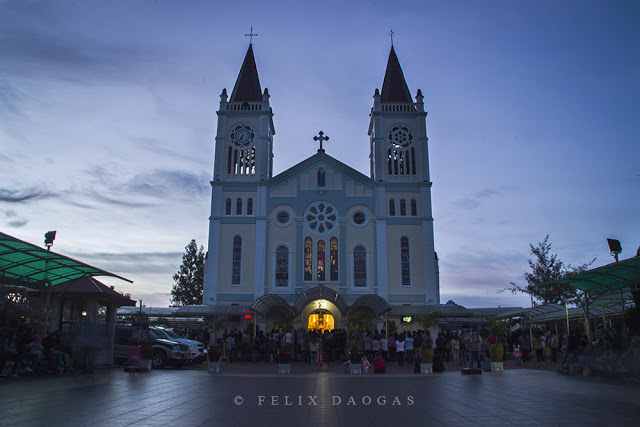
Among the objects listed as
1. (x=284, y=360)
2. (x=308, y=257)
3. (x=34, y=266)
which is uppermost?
(x=308, y=257)

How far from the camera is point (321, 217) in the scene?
37438mm

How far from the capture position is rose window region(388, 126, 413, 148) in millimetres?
39562

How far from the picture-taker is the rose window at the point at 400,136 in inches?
1558

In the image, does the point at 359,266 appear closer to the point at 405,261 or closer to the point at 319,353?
the point at 405,261

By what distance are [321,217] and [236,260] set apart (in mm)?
6920

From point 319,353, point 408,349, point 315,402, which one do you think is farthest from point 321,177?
point 315,402

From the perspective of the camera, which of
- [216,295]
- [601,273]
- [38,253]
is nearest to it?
[38,253]

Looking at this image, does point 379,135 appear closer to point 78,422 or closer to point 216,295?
point 216,295

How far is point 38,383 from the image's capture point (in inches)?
554

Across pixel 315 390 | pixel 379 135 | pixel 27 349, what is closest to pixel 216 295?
pixel 379 135

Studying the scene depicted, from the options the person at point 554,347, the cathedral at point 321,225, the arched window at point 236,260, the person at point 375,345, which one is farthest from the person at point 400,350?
the arched window at point 236,260

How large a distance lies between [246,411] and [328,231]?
2806 centimetres

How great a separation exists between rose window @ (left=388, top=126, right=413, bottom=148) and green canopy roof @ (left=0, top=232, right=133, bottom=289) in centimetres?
2542

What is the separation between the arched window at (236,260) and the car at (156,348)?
14.2m
